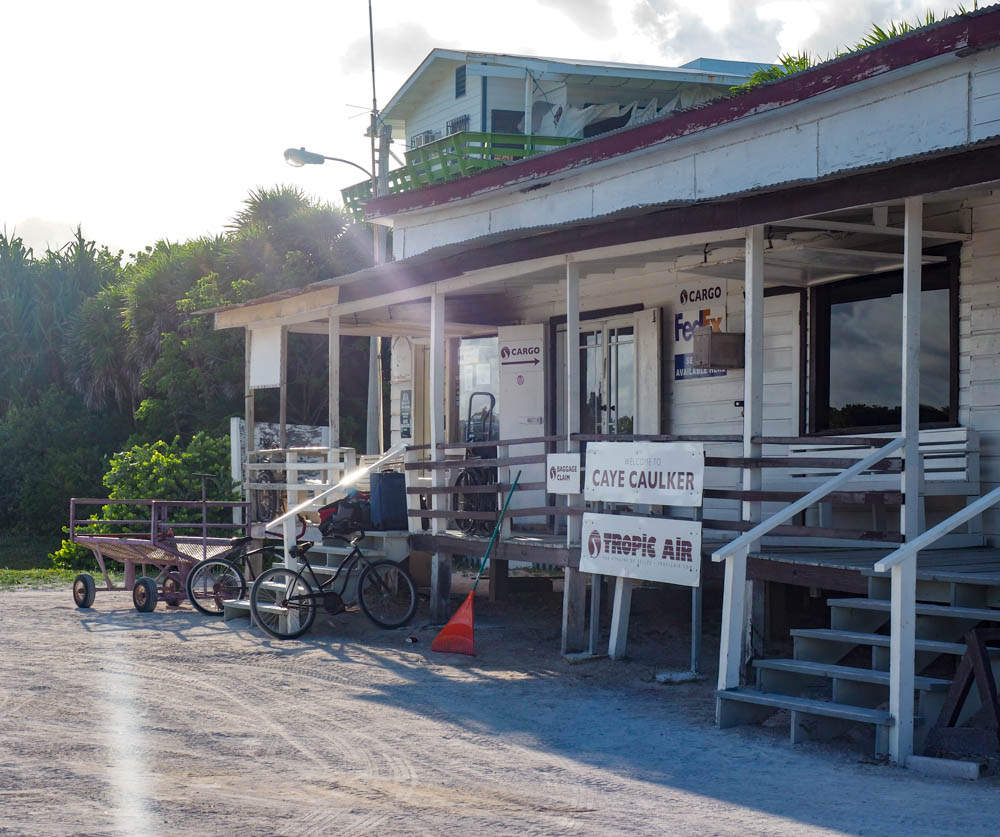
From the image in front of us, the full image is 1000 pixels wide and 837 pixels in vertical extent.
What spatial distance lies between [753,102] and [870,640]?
→ 5.93 m

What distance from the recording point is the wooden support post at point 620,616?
10.5 metres

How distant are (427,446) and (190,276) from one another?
20.3 meters

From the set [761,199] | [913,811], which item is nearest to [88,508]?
[761,199]

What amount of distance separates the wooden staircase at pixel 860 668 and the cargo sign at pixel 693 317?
14.8ft

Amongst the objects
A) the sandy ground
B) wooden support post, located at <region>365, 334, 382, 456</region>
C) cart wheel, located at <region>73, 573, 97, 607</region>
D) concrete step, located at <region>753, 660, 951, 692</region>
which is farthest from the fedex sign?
wooden support post, located at <region>365, 334, 382, 456</region>

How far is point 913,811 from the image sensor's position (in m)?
5.95

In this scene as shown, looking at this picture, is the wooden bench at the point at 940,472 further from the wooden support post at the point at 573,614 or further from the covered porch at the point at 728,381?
the wooden support post at the point at 573,614

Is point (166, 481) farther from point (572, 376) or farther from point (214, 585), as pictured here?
point (572, 376)

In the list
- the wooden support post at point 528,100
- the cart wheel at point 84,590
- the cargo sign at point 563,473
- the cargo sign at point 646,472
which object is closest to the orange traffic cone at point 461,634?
the cargo sign at point 563,473

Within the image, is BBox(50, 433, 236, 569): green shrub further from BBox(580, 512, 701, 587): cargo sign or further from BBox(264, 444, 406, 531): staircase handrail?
BBox(580, 512, 701, 587): cargo sign

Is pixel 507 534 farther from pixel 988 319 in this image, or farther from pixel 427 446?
pixel 988 319

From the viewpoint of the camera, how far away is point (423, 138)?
33031mm

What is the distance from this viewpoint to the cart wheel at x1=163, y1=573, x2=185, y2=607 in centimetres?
1508

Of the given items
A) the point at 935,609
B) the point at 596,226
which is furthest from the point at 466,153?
the point at 935,609
